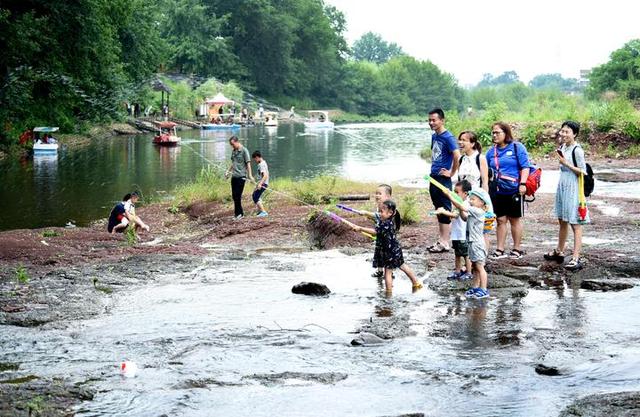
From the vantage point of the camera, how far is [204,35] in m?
111

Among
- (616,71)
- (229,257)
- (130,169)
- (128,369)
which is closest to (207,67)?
(616,71)

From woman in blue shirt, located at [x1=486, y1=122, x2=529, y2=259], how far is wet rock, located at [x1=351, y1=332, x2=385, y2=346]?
409 cm

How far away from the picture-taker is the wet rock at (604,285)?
1046cm

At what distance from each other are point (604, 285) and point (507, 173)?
2.10 meters

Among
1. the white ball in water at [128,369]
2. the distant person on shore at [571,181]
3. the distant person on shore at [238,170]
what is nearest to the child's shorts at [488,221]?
the distant person on shore at [571,181]

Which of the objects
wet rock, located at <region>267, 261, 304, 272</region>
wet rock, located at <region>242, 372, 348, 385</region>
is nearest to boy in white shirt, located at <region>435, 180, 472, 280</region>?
wet rock, located at <region>267, 261, 304, 272</region>

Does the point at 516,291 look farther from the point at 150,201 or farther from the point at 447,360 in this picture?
the point at 150,201

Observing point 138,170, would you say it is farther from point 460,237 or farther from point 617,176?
point 460,237

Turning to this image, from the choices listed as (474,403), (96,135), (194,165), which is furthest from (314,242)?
(96,135)

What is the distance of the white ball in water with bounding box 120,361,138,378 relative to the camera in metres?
7.50

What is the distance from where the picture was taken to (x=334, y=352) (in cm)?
818

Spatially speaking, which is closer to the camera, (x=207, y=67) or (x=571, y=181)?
(x=571, y=181)

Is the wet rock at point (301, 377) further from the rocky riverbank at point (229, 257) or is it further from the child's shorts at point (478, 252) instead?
the child's shorts at point (478, 252)

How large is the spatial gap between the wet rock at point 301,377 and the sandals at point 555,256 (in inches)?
202
